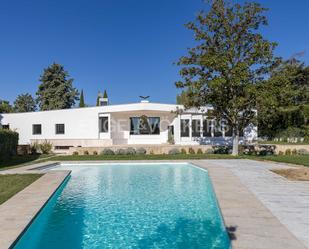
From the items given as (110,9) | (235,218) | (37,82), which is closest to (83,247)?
(235,218)

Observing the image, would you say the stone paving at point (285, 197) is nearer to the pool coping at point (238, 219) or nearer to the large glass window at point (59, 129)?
the pool coping at point (238, 219)

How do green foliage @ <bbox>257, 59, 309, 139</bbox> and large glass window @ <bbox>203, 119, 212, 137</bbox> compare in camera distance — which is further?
large glass window @ <bbox>203, 119, 212, 137</bbox>

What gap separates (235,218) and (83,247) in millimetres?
3027

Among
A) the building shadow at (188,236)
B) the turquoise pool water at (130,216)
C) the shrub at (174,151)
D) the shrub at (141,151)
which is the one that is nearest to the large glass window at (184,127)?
the shrub at (174,151)

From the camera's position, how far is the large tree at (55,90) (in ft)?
161

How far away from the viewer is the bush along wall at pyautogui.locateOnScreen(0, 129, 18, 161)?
18.1 meters

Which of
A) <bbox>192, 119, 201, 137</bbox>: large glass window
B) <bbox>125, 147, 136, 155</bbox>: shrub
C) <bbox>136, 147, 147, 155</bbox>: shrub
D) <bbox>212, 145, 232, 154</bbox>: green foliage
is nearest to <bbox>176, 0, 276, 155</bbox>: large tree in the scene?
<bbox>212, 145, 232, 154</bbox>: green foliage

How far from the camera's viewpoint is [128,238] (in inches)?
227

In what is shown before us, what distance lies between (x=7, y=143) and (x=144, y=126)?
12040mm

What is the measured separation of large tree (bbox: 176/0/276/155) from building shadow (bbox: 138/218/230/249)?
1364 cm

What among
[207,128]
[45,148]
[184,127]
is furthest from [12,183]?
[207,128]

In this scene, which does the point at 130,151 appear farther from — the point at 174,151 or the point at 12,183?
the point at 12,183

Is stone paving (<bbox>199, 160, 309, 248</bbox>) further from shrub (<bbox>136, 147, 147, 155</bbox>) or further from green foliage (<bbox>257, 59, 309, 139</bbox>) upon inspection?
shrub (<bbox>136, 147, 147, 155</bbox>)

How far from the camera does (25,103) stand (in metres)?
58.0
